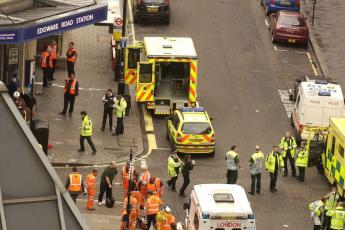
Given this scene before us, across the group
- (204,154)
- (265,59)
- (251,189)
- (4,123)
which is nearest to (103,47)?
(265,59)

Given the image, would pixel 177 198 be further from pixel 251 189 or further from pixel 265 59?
pixel 265 59

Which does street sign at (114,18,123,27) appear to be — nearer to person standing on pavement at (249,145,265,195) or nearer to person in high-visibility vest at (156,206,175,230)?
person standing on pavement at (249,145,265,195)

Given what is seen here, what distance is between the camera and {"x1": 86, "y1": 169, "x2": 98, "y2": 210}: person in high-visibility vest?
3016 cm

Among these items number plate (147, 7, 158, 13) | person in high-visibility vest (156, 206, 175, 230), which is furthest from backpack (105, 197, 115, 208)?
number plate (147, 7, 158, 13)

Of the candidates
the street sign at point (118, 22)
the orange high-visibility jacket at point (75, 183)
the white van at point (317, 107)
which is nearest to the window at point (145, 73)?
the street sign at point (118, 22)

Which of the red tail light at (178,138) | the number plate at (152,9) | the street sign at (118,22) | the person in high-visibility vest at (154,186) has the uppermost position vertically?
the number plate at (152,9)

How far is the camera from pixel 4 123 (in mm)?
10852

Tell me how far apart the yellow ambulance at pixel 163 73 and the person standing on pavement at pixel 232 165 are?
747 cm

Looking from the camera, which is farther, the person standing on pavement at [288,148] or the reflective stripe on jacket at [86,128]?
the reflective stripe on jacket at [86,128]

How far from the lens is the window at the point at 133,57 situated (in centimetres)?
4241

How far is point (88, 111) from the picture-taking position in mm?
41750

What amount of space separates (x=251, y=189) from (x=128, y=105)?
872 centimetres

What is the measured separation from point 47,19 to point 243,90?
42.3ft

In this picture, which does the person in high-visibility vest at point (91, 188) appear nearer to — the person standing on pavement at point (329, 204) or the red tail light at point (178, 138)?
the red tail light at point (178, 138)
